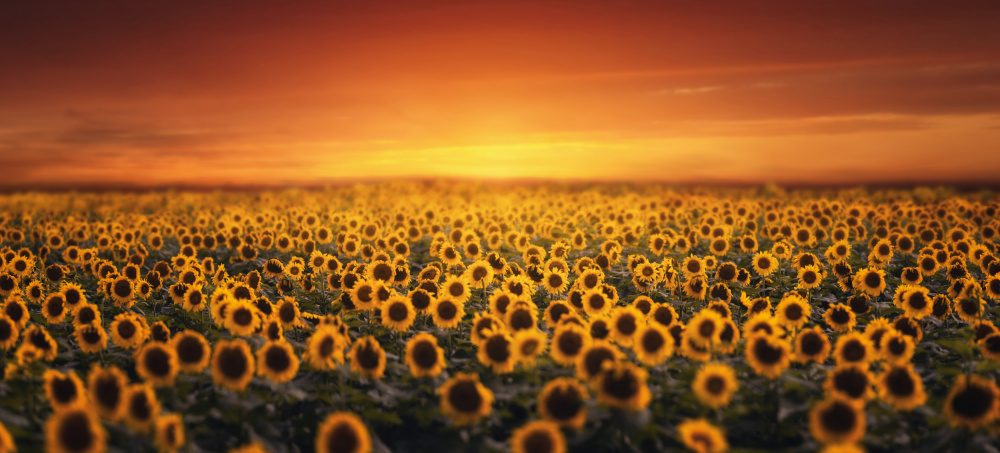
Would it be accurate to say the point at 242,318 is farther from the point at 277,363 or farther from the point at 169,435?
the point at 169,435

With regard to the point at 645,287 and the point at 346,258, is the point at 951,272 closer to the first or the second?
the point at 645,287

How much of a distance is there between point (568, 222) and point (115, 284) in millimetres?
16352

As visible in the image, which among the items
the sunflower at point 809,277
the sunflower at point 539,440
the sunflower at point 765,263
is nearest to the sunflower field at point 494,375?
the sunflower at point 539,440

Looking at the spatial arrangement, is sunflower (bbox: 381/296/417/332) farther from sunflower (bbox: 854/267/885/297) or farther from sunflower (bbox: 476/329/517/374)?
sunflower (bbox: 854/267/885/297)

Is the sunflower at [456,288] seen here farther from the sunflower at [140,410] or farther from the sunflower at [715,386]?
the sunflower at [140,410]

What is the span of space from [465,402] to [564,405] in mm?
1059

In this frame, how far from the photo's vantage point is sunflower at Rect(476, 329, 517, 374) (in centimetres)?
753

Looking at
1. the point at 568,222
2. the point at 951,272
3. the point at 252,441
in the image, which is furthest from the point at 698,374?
the point at 568,222

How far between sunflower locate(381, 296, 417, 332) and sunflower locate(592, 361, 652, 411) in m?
4.01

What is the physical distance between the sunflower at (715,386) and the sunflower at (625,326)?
1.28 metres

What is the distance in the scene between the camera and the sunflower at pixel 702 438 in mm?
5445

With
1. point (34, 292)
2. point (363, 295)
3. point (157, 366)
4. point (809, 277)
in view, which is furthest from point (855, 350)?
point (34, 292)

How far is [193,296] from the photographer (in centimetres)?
1075

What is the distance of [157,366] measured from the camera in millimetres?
6859
